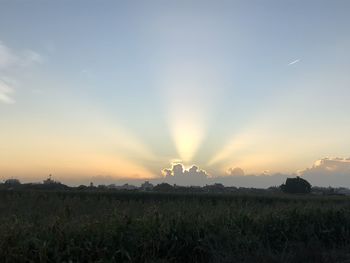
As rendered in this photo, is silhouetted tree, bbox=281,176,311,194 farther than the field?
Yes

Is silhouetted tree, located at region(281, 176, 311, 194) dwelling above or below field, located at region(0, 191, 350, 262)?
above

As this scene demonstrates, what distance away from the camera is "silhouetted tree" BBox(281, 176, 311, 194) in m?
70.8

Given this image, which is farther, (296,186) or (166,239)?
(296,186)

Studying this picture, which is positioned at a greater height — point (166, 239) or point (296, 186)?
point (296, 186)

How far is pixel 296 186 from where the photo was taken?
71375 mm

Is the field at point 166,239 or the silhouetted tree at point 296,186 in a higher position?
the silhouetted tree at point 296,186

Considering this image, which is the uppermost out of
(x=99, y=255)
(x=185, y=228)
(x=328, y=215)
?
(x=328, y=215)

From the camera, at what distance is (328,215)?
16.2m

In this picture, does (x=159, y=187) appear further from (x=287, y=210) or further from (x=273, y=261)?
(x=273, y=261)

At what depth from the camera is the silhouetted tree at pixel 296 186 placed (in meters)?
70.8

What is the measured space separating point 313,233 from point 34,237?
8372 mm

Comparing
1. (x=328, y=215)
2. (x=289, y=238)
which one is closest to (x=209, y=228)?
(x=289, y=238)

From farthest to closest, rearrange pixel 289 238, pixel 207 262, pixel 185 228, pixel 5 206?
pixel 5 206
pixel 289 238
pixel 185 228
pixel 207 262

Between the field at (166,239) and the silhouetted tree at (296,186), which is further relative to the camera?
the silhouetted tree at (296,186)
